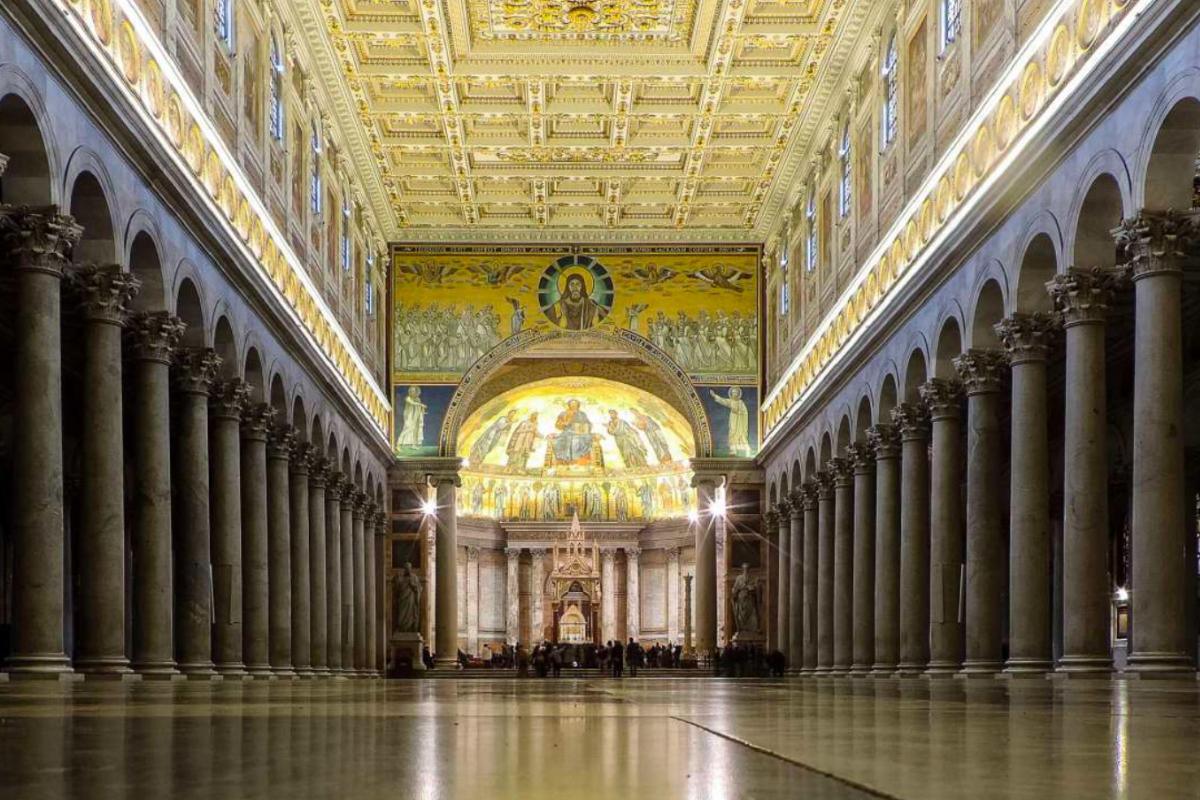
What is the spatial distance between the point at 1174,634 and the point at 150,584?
1245 cm

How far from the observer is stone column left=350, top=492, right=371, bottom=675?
42.2 meters

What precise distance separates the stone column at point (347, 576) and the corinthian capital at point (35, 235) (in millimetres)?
23040

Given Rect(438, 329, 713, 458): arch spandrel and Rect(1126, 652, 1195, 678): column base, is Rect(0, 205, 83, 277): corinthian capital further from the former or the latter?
Rect(438, 329, 713, 458): arch spandrel

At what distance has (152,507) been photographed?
2094 centimetres

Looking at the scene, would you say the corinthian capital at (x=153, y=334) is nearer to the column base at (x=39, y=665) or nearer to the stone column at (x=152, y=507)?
the stone column at (x=152, y=507)

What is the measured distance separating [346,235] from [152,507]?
1953 cm

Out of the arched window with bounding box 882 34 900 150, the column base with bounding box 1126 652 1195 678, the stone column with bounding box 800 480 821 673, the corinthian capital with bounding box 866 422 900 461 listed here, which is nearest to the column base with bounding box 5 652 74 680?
the column base with bounding box 1126 652 1195 678

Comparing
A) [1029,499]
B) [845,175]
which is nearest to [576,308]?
[845,175]

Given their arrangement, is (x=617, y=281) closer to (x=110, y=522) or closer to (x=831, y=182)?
(x=831, y=182)

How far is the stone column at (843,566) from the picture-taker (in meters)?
34.4

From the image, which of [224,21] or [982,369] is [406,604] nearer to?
[224,21]

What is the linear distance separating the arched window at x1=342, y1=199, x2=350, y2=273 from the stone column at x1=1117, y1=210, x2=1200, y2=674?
25.5 meters

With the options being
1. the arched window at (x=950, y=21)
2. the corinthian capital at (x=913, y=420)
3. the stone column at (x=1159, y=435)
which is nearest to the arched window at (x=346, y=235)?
the corinthian capital at (x=913, y=420)

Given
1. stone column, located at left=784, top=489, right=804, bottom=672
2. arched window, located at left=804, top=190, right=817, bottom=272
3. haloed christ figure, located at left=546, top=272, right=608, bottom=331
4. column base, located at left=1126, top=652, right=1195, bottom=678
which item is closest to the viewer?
column base, located at left=1126, top=652, right=1195, bottom=678
